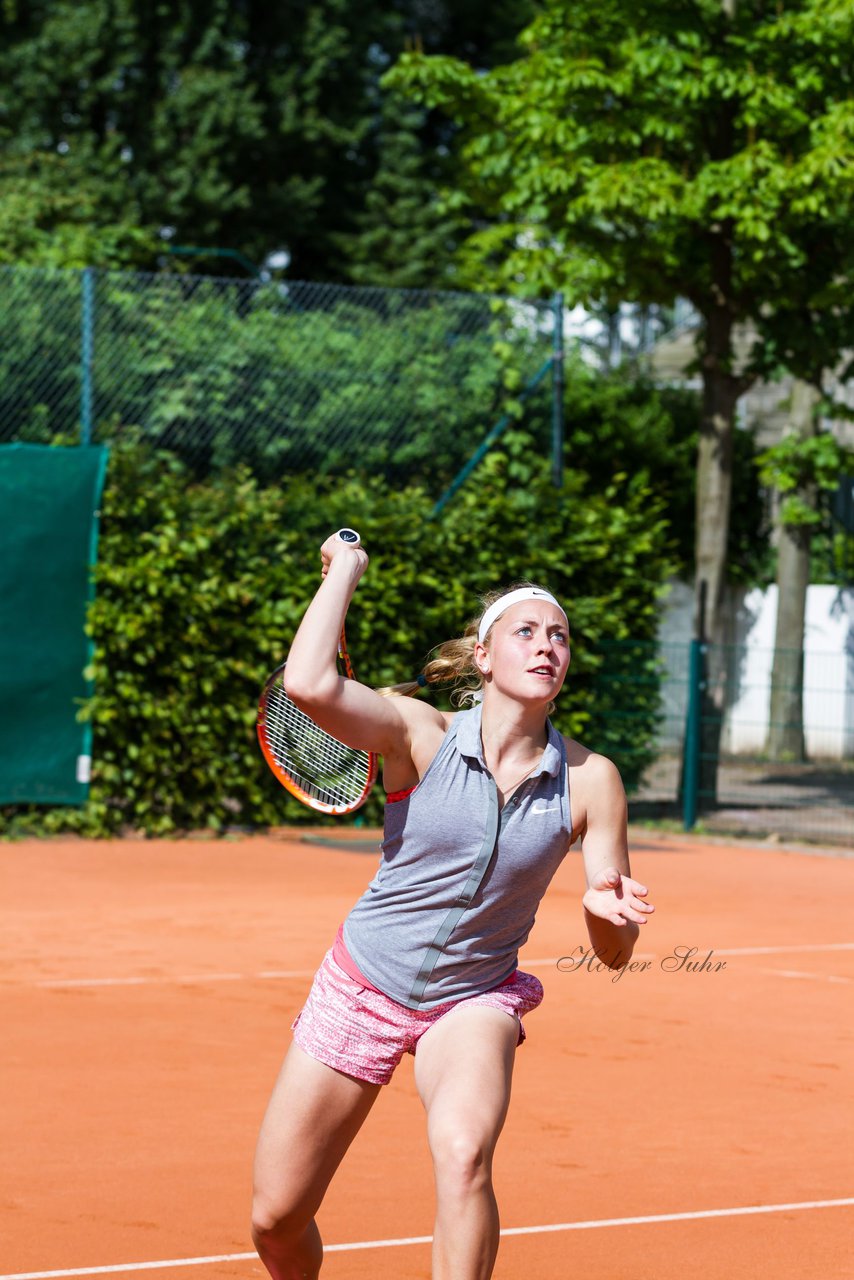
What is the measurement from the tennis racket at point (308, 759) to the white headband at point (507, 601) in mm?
401

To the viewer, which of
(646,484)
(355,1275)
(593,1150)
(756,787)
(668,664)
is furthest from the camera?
(646,484)

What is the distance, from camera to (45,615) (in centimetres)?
1309

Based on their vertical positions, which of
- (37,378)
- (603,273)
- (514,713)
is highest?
(603,273)

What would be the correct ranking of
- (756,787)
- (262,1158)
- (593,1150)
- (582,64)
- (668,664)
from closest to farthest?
1. (262,1158)
2. (593,1150)
3. (582,64)
4. (756,787)
5. (668,664)

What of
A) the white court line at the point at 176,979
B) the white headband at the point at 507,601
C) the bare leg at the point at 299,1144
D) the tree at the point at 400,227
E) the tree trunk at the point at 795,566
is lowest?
the white court line at the point at 176,979

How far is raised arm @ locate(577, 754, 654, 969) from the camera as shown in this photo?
3.44m

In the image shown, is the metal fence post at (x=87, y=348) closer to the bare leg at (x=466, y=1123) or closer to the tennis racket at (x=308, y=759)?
the tennis racket at (x=308, y=759)

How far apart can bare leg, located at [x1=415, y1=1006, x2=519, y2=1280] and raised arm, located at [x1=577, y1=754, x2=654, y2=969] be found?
0.89 ft

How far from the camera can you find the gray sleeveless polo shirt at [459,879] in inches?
→ 140

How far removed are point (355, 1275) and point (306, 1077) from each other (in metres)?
0.99

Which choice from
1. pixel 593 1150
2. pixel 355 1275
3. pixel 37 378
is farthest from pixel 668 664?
pixel 355 1275

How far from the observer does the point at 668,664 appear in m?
17.5

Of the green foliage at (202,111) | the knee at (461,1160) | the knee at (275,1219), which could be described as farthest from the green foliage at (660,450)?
the knee at (461,1160)

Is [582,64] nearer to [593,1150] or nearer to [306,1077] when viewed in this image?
[593,1150]
